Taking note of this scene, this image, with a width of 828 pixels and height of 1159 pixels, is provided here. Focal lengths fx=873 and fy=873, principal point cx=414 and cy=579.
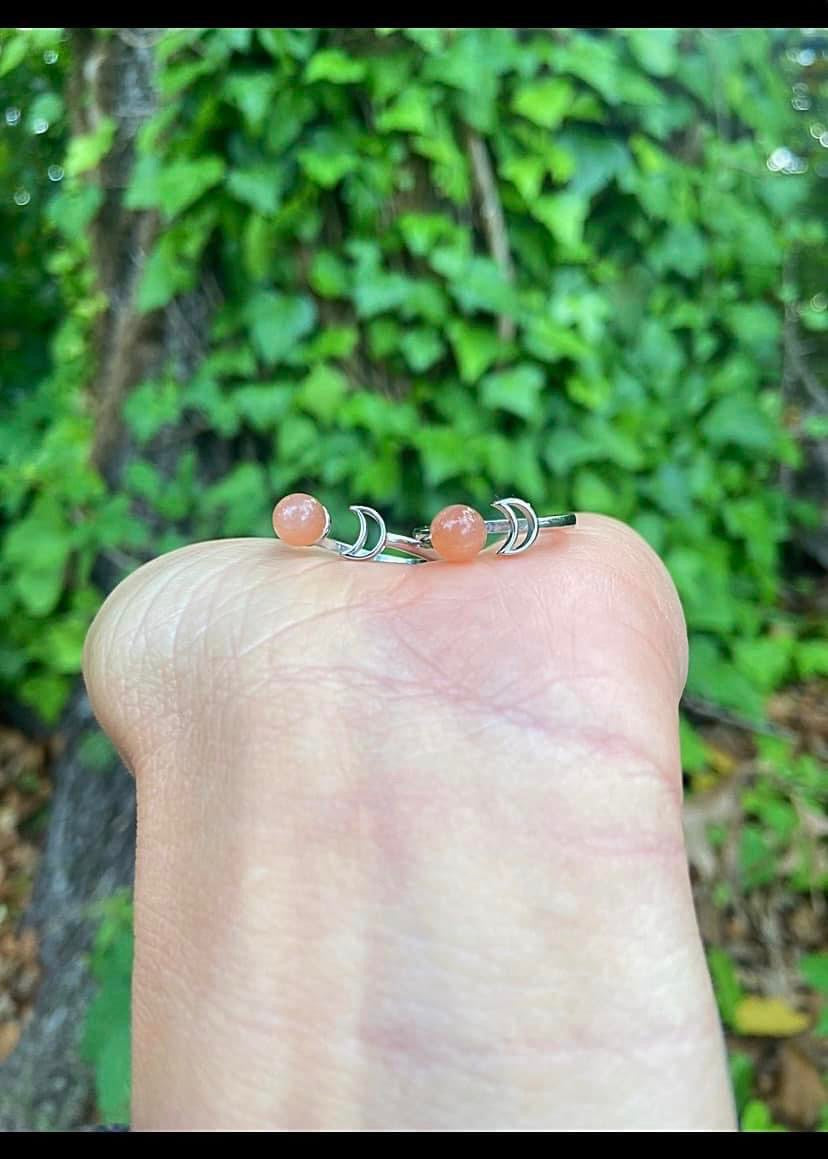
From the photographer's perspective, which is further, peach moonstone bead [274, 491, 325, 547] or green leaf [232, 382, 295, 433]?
green leaf [232, 382, 295, 433]

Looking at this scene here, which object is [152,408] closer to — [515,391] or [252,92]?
[252,92]

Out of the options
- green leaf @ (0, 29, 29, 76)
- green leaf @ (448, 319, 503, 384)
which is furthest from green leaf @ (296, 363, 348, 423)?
green leaf @ (0, 29, 29, 76)

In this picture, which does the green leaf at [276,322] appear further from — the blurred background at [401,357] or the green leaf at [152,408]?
the green leaf at [152,408]

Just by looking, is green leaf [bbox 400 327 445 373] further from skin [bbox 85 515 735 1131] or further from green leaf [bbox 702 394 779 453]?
skin [bbox 85 515 735 1131]

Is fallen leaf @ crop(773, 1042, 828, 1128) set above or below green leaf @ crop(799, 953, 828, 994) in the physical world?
below

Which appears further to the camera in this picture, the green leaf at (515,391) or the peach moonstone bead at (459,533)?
the green leaf at (515,391)

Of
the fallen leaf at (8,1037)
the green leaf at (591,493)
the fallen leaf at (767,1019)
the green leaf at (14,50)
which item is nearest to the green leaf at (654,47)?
the green leaf at (591,493)
